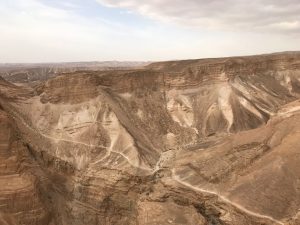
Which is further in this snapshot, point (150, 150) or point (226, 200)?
point (150, 150)

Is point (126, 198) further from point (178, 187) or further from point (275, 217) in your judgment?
point (275, 217)

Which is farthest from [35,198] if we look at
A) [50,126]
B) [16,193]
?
[50,126]

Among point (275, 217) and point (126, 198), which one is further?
point (126, 198)

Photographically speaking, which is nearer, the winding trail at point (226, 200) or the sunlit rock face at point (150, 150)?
the winding trail at point (226, 200)

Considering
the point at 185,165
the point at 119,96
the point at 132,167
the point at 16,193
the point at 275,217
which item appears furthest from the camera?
the point at 119,96

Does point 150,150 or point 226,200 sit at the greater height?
point 226,200

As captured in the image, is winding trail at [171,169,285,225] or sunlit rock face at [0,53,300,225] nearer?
winding trail at [171,169,285,225]

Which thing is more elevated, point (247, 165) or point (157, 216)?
point (247, 165)

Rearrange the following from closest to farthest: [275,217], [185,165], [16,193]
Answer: [275,217], [16,193], [185,165]
